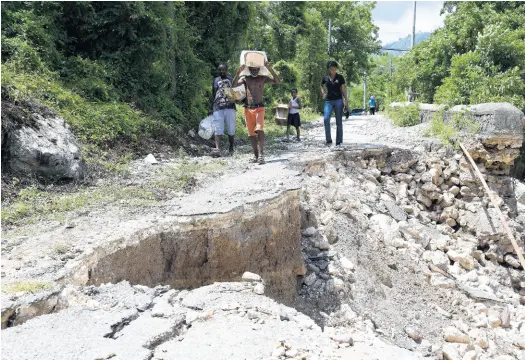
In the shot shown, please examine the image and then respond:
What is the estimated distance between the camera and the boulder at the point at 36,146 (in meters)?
5.50

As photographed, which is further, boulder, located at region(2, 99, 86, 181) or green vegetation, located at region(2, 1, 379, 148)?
green vegetation, located at region(2, 1, 379, 148)

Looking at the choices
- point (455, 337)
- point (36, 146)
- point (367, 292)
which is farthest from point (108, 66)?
point (455, 337)

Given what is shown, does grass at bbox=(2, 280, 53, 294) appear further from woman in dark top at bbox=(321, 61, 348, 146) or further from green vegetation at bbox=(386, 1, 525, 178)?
green vegetation at bbox=(386, 1, 525, 178)

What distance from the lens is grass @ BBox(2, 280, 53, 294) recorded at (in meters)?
3.15

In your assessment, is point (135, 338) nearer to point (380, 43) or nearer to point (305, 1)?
point (305, 1)

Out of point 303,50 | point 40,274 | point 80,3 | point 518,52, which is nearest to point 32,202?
point 40,274

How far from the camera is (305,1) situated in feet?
79.7

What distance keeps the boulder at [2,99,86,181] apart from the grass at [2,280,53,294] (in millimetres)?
2601

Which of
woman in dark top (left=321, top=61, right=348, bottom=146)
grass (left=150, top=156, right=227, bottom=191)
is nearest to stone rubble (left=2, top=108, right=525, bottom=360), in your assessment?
woman in dark top (left=321, top=61, right=348, bottom=146)

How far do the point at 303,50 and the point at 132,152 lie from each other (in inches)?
726

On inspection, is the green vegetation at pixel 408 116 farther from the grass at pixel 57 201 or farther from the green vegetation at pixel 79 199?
the grass at pixel 57 201

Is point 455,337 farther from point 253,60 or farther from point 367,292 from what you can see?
point 253,60

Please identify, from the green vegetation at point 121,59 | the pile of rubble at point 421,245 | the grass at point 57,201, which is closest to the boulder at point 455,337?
the pile of rubble at point 421,245

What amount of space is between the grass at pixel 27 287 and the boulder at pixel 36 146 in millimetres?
2601
